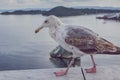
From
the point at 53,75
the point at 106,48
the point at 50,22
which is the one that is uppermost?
the point at 50,22

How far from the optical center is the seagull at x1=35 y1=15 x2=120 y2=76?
252 centimetres

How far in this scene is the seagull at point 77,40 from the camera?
8.27ft

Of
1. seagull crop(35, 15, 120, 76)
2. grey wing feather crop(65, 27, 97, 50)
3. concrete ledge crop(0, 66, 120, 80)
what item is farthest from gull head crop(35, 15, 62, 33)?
concrete ledge crop(0, 66, 120, 80)

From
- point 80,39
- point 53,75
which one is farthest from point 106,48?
point 53,75

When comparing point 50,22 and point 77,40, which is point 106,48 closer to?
point 77,40

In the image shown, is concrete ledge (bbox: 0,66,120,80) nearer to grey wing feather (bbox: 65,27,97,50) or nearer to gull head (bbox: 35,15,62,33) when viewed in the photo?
grey wing feather (bbox: 65,27,97,50)

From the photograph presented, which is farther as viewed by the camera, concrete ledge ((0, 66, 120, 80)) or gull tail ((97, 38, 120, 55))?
gull tail ((97, 38, 120, 55))

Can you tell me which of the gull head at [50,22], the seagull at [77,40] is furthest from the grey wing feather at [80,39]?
the gull head at [50,22]

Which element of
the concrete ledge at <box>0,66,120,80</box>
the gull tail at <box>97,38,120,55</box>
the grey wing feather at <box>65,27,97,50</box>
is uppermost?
the grey wing feather at <box>65,27,97,50</box>

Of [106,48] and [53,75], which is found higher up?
[106,48]

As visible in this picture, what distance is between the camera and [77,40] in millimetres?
2525

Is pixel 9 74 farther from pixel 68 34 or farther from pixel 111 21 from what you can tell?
pixel 111 21

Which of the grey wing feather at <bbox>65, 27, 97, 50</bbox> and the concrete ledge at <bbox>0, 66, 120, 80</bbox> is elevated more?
the grey wing feather at <bbox>65, 27, 97, 50</bbox>

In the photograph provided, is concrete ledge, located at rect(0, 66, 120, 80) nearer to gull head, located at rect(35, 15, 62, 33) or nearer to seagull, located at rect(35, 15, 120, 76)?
seagull, located at rect(35, 15, 120, 76)
